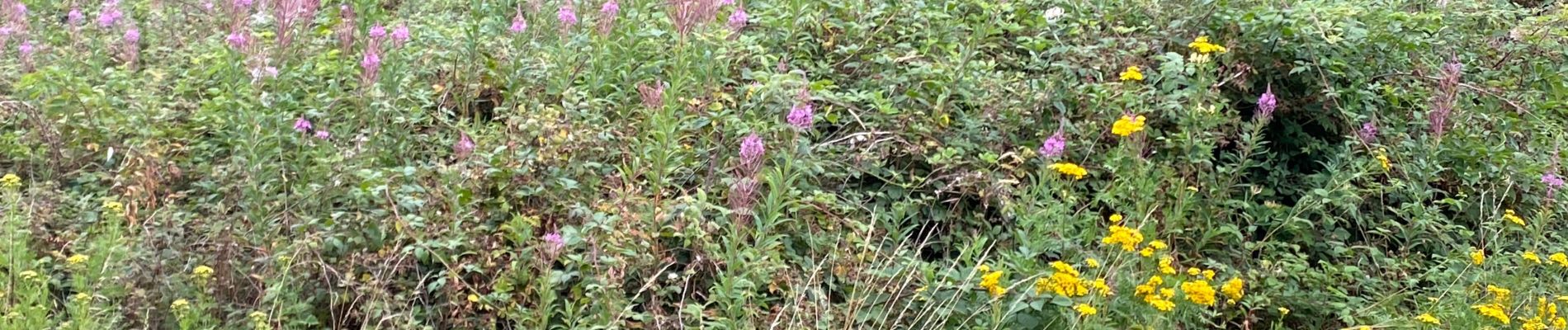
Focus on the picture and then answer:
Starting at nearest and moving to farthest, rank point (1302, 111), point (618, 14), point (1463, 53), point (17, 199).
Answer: point (17, 199) → point (618, 14) → point (1302, 111) → point (1463, 53)

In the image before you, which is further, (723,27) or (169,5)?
(169,5)

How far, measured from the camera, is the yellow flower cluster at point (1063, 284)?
352 cm

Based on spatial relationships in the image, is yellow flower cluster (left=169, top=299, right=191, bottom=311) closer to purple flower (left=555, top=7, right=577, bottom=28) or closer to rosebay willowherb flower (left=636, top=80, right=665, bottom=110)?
rosebay willowherb flower (left=636, top=80, right=665, bottom=110)

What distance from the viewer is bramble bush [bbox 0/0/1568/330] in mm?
3561

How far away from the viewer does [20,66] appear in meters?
4.74

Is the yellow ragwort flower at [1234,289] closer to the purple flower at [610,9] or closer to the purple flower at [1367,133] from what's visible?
the purple flower at [1367,133]

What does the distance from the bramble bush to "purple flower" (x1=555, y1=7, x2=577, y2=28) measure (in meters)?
0.01

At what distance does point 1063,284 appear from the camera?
3525mm

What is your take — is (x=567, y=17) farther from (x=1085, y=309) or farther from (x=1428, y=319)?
(x=1428, y=319)

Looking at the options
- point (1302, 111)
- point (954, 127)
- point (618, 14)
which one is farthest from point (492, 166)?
point (1302, 111)

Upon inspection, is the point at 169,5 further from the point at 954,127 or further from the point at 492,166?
the point at 954,127

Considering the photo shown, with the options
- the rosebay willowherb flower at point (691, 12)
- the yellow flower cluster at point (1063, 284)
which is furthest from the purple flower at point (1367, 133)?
the rosebay willowherb flower at point (691, 12)

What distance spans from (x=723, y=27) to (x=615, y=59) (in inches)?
24.7

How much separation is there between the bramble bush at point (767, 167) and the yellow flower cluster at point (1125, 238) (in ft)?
0.05
